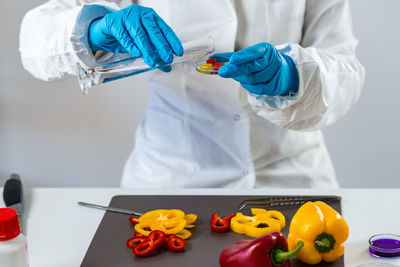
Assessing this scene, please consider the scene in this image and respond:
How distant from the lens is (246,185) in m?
1.20

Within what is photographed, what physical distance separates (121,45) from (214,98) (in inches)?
13.1

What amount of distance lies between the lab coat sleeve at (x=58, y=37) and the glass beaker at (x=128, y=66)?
82mm

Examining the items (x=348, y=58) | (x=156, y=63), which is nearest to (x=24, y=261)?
(x=156, y=63)

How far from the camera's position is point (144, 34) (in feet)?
2.76

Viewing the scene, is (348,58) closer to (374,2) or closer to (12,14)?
(374,2)

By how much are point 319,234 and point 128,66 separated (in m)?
0.41

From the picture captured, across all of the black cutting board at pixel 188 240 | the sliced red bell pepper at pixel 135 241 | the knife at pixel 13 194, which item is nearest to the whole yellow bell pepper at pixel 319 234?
the black cutting board at pixel 188 240

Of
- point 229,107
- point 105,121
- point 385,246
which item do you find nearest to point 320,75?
point 229,107

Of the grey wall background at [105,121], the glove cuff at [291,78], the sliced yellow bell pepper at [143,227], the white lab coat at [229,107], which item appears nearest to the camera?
the sliced yellow bell pepper at [143,227]

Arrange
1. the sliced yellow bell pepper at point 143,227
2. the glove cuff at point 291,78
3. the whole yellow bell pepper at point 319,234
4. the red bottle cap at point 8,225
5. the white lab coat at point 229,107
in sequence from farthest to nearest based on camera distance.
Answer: the white lab coat at point 229,107, the glove cuff at point 291,78, the sliced yellow bell pepper at point 143,227, the whole yellow bell pepper at point 319,234, the red bottle cap at point 8,225

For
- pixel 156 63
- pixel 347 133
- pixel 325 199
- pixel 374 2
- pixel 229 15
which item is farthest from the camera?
pixel 347 133

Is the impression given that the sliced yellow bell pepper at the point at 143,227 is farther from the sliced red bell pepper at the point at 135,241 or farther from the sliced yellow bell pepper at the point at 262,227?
the sliced yellow bell pepper at the point at 262,227

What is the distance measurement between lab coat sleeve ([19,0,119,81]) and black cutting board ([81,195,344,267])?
0.29 m

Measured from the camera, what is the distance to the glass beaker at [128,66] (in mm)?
839
